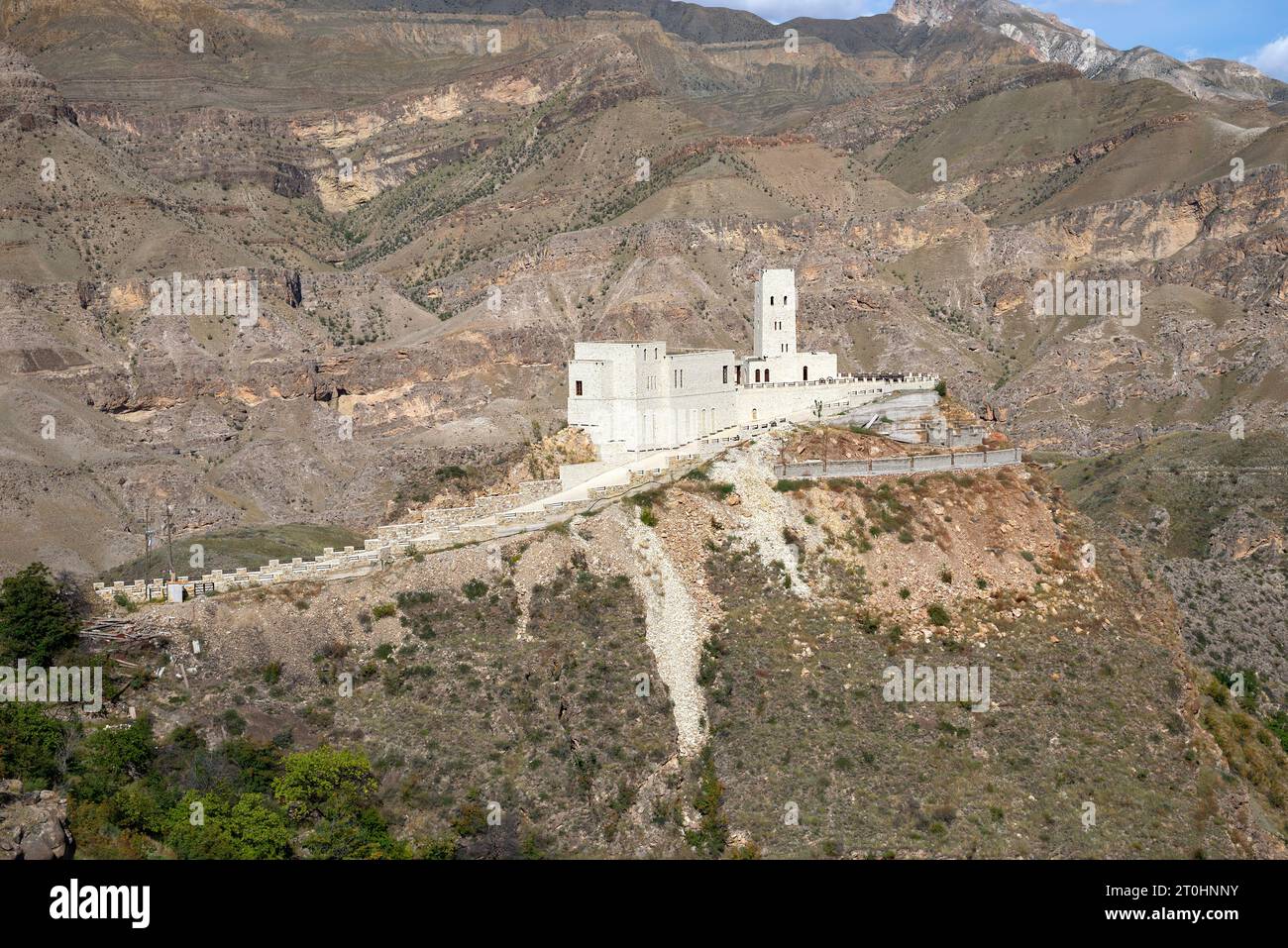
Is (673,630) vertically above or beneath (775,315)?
beneath

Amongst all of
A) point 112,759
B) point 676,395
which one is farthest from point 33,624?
point 676,395

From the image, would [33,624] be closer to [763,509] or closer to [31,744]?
[31,744]

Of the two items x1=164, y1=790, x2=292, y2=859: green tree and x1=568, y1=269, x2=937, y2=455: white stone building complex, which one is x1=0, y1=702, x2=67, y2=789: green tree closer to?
x1=164, y1=790, x2=292, y2=859: green tree

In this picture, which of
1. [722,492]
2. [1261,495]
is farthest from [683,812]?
[1261,495]

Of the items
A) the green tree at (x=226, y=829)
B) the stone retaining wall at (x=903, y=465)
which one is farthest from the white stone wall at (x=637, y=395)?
the green tree at (x=226, y=829)

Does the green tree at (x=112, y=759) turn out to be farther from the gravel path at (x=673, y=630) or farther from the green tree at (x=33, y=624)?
the gravel path at (x=673, y=630)

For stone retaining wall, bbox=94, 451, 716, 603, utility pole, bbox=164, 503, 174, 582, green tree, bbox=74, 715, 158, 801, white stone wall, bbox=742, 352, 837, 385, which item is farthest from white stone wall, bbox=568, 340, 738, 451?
green tree, bbox=74, 715, 158, 801

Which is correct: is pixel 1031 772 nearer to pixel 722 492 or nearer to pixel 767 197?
pixel 722 492
